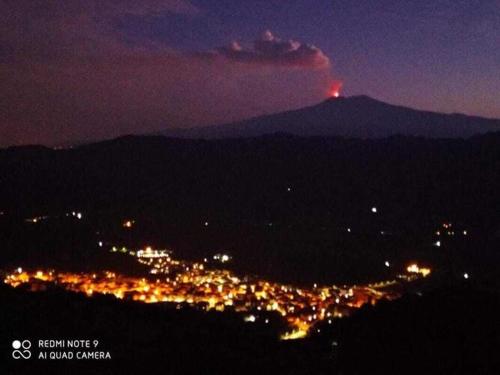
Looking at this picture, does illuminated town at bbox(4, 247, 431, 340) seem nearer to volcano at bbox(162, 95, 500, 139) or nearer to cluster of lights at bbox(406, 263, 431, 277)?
cluster of lights at bbox(406, 263, 431, 277)

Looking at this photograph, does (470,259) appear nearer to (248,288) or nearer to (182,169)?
(248,288)

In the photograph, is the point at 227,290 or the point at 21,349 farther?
the point at 227,290

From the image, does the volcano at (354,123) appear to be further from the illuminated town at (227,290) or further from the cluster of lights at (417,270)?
the illuminated town at (227,290)

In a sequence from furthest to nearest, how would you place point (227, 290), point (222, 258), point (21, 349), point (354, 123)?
point (354, 123), point (222, 258), point (227, 290), point (21, 349)

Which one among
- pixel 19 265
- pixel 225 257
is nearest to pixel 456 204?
pixel 225 257

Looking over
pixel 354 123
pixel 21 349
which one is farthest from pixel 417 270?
pixel 354 123

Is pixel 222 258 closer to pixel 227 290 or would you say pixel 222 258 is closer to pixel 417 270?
pixel 227 290
